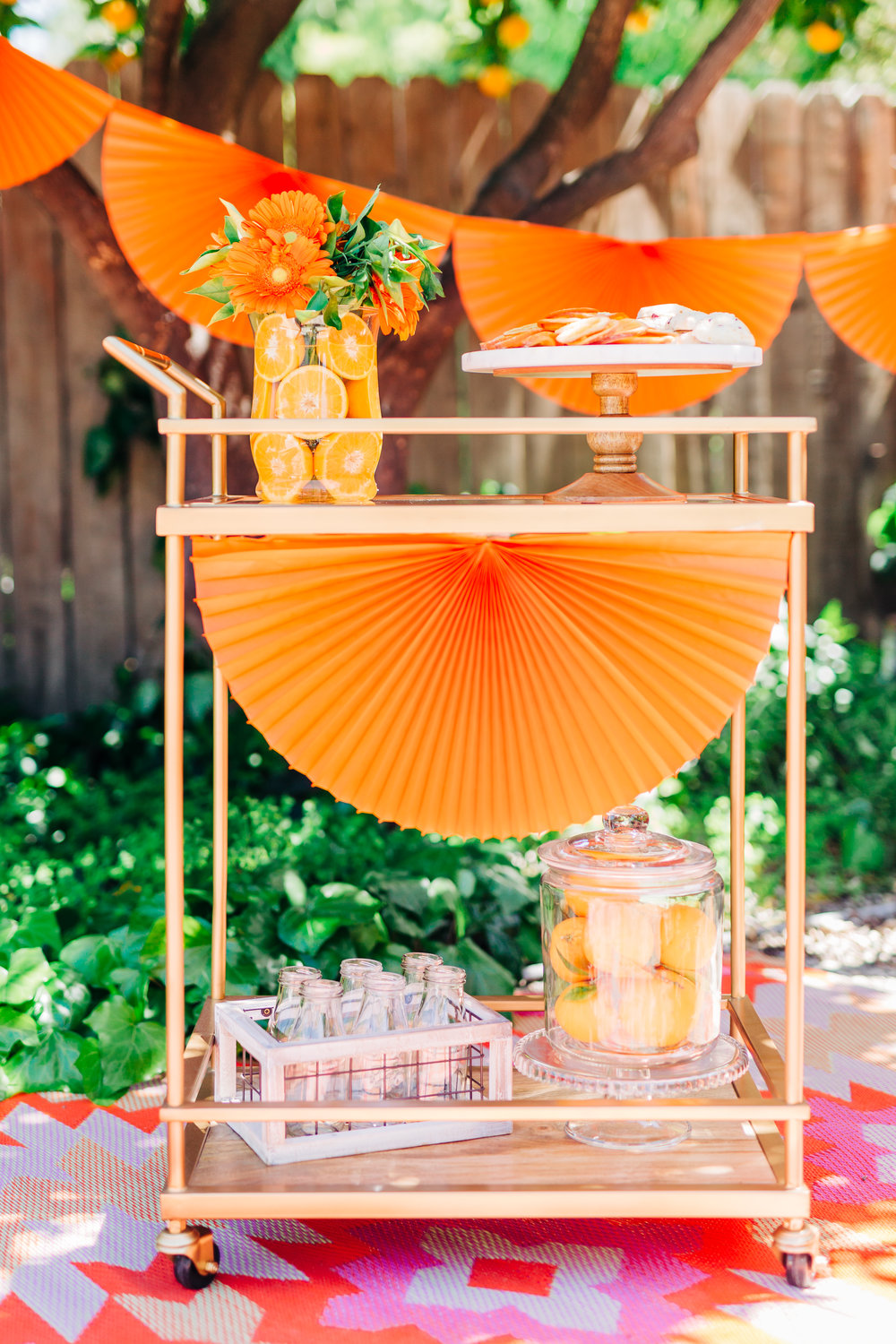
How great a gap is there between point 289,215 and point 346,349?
175 millimetres

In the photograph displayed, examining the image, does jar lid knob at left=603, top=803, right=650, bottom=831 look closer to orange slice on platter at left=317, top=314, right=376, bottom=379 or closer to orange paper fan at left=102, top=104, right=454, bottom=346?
orange slice on platter at left=317, top=314, right=376, bottom=379

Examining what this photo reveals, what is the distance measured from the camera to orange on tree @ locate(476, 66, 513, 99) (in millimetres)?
3463

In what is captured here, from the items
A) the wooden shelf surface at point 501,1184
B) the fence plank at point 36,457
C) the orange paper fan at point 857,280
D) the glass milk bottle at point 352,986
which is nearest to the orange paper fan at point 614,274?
the orange paper fan at point 857,280

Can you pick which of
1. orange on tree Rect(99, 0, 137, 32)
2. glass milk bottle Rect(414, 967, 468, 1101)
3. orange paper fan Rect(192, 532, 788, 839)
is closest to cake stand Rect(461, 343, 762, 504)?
orange paper fan Rect(192, 532, 788, 839)

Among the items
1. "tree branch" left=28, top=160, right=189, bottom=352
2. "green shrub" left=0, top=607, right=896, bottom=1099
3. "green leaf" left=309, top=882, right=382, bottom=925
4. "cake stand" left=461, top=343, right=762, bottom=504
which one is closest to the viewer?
"cake stand" left=461, top=343, right=762, bottom=504

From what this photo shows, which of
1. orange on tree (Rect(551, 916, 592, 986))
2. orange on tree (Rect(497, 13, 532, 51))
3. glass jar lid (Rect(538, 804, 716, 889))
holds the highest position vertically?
orange on tree (Rect(497, 13, 532, 51))

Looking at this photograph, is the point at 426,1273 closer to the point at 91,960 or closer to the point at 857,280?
the point at 91,960

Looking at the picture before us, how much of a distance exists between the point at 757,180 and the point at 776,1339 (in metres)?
3.32

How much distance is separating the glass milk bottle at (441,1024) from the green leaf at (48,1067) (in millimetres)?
708

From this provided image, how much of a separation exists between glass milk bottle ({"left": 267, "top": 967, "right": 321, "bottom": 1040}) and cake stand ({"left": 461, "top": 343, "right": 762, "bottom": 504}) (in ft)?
2.50

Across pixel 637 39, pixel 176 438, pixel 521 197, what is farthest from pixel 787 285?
Answer: pixel 637 39

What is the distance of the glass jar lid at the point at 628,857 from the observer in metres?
1.74

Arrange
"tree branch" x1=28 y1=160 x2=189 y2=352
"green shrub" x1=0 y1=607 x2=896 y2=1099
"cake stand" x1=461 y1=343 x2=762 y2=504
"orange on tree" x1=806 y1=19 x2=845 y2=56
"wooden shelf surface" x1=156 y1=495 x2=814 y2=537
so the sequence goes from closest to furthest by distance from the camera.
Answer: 1. "wooden shelf surface" x1=156 y1=495 x2=814 y2=537
2. "cake stand" x1=461 y1=343 x2=762 y2=504
3. "green shrub" x1=0 y1=607 x2=896 y2=1099
4. "tree branch" x1=28 y1=160 x2=189 y2=352
5. "orange on tree" x1=806 y1=19 x2=845 y2=56

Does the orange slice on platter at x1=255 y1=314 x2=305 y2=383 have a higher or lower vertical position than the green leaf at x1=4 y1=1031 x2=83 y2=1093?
higher
